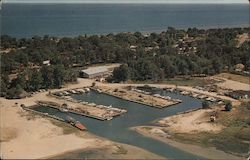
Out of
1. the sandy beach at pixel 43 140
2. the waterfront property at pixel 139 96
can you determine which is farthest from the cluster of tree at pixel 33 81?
the sandy beach at pixel 43 140

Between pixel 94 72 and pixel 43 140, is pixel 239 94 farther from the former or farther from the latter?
pixel 43 140

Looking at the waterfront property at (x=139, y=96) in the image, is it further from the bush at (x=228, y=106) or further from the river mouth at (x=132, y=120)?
the bush at (x=228, y=106)

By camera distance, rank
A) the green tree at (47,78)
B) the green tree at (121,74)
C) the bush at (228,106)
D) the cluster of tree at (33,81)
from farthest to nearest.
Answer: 1. the green tree at (121,74)
2. the green tree at (47,78)
3. the cluster of tree at (33,81)
4. the bush at (228,106)

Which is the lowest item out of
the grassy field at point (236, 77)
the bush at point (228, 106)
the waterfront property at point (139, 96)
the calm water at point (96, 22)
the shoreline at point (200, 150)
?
the calm water at point (96, 22)

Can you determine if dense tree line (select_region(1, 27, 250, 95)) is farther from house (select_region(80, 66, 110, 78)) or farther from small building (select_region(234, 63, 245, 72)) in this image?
house (select_region(80, 66, 110, 78))

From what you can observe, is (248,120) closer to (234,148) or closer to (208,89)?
(234,148)

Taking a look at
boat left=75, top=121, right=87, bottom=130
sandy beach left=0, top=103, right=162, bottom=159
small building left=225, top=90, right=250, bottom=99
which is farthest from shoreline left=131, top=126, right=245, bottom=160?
small building left=225, top=90, right=250, bottom=99
